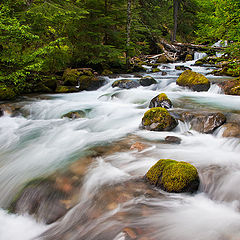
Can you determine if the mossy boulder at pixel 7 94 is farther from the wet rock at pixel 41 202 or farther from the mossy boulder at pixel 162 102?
the wet rock at pixel 41 202

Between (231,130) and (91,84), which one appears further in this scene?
(91,84)

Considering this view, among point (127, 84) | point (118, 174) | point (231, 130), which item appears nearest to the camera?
point (118, 174)

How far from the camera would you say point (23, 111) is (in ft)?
26.3

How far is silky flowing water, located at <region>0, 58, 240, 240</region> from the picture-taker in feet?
7.95

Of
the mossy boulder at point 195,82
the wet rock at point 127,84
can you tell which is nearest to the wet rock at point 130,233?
the mossy boulder at point 195,82

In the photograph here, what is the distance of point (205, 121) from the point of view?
5.34 m

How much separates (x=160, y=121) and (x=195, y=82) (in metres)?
5.58

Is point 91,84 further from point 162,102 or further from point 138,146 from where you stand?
point 138,146

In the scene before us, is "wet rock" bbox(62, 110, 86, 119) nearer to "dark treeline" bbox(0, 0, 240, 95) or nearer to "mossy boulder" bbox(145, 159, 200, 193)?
"dark treeline" bbox(0, 0, 240, 95)

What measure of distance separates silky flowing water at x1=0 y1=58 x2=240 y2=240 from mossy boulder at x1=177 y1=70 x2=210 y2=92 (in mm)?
2125

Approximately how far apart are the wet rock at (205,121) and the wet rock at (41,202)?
394 cm

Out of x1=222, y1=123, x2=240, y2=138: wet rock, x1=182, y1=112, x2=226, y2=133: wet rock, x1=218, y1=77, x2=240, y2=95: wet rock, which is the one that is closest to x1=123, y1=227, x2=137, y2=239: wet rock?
x1=222, y1=123, x2=240, y2=138: wet rock

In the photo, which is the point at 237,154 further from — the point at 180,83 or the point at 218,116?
the point at 180,83

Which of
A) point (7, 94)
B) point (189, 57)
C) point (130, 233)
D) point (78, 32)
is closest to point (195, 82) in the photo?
point (130, 233)
